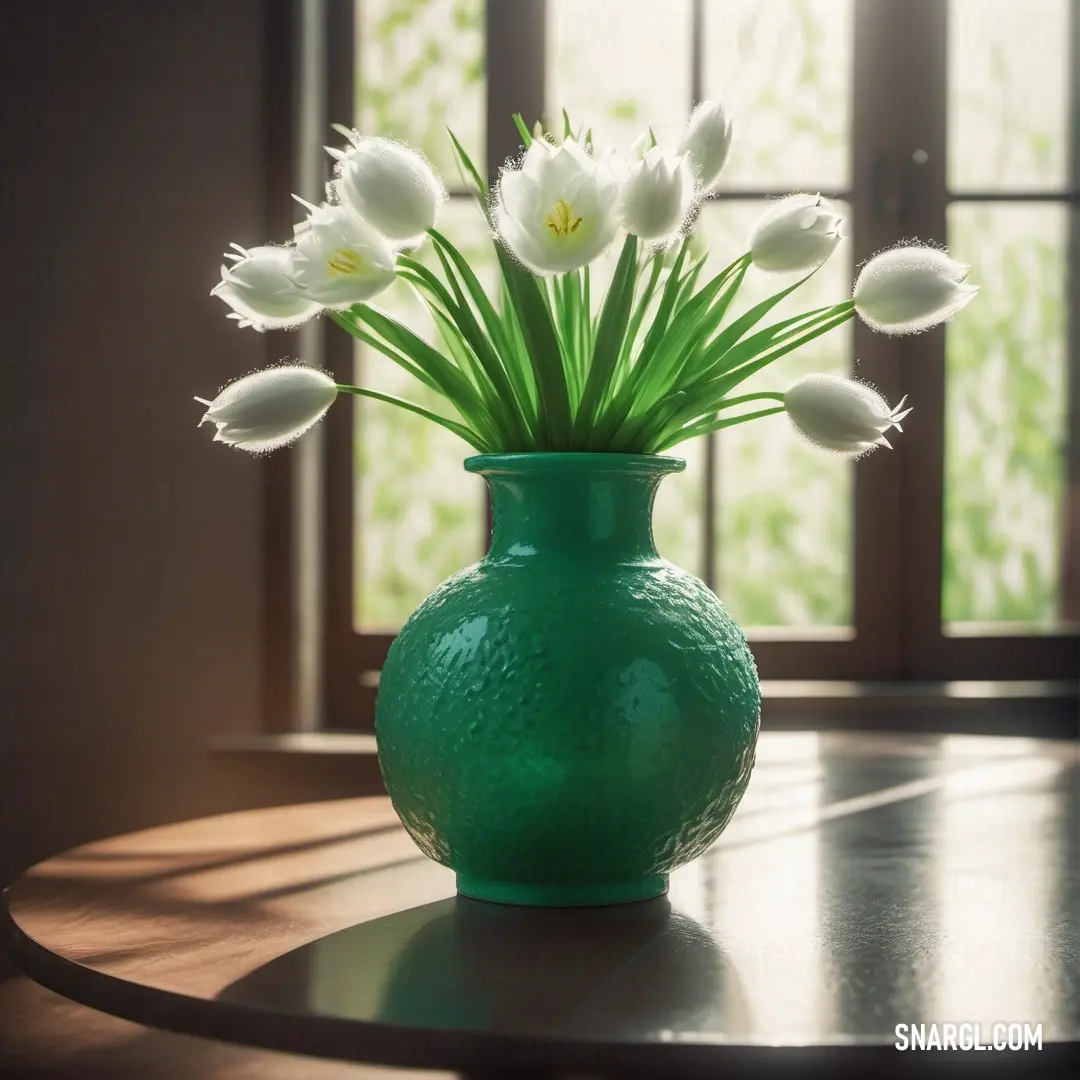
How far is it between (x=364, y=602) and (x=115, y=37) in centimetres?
94

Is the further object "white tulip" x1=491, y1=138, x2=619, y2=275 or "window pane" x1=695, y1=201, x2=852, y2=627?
"window pane" x1=695, y1=201, x2=852, y2=627

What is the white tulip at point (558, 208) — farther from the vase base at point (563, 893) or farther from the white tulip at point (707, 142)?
the vase base at point (563, 893)

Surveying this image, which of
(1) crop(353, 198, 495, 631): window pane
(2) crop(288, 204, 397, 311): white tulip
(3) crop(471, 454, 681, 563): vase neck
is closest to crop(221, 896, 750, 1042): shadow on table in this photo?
(3) crop(471, 454, 681, 563): vase neck

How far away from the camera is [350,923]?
75cm

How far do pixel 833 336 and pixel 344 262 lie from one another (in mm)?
1621

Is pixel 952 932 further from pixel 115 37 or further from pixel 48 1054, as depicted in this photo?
pixel 115 37

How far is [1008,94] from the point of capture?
88.3 inches

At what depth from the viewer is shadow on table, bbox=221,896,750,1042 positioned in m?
0.57

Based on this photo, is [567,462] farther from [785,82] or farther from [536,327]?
[785,82]

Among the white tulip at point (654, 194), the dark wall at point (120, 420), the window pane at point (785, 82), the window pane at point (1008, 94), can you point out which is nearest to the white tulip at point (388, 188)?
the white tulip at point (654, 194)

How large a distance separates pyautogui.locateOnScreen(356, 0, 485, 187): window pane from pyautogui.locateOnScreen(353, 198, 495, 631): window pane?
0.16 metres

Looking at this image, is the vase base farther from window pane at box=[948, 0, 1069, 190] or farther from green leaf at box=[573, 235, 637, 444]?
window pane at box=[948, 0, 1069, 190]

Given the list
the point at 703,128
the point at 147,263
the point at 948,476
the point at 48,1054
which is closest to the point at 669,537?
the point at 948,476

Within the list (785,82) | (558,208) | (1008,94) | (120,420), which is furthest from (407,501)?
(558,208)
